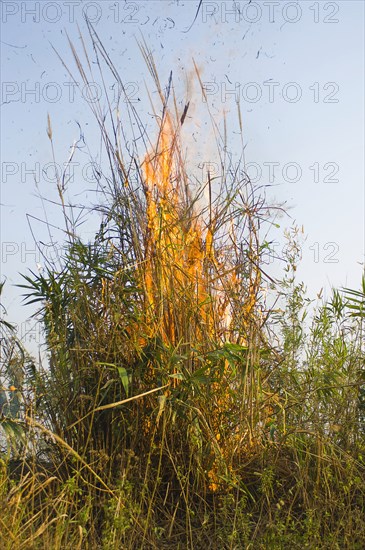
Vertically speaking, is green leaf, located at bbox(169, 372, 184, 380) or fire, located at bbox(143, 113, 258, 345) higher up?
fire, located at bbox(143, 113, 258, 345)

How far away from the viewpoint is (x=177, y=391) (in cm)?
354

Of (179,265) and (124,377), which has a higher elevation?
(179,265)

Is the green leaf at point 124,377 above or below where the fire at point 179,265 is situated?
below

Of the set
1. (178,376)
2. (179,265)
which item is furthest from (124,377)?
(179,265)

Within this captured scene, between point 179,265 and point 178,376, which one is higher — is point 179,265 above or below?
above

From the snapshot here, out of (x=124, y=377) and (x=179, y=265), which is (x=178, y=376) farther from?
(x=179, y=265)

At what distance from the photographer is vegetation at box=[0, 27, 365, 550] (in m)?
3.55

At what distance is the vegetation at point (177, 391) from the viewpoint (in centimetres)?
355

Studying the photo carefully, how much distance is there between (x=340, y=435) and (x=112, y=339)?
1244mm

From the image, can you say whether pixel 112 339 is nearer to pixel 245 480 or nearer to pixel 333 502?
pixel 245 480

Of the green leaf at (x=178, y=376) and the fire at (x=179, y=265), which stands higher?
the fire at (x=179, y=265)

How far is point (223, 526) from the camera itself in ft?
11.6

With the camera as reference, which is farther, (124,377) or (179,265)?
(179,265)

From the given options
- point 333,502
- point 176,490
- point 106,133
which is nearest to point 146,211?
point 106,133
